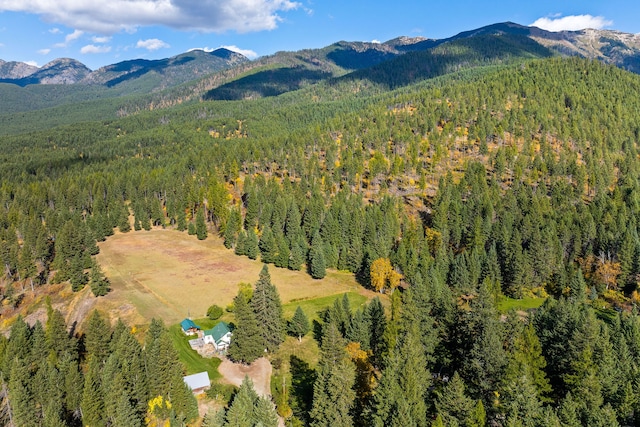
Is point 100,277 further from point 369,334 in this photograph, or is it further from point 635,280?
point 635,280

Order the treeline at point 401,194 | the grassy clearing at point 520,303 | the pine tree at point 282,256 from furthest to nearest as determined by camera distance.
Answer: the pine tree at point 282,256 < the treeline at point 401,194 < the grassy clearing at point 520,303

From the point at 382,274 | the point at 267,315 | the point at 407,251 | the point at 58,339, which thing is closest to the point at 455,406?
the point at 267,315

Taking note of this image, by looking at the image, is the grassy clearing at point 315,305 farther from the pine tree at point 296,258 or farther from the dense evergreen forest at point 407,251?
the pine tree at point 296,258

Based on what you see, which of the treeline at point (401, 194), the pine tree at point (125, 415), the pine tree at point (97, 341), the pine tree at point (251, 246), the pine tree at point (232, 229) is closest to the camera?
the pine tree at point (125, 415)

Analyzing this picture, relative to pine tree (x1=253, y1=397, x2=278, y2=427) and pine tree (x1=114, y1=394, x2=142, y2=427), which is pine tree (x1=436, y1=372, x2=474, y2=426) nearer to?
pine tree (x1=253, y1=397, x2=278, y2=427)

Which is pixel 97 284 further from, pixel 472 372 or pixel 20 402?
pixel 472 372

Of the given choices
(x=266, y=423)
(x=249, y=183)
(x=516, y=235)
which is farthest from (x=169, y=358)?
(x=249, y=183)

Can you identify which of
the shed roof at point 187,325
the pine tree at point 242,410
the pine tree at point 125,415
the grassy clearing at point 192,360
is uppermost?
the pine tree at point 242,410

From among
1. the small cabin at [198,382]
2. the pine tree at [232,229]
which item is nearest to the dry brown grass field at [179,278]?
the pine tree at [232,229]
